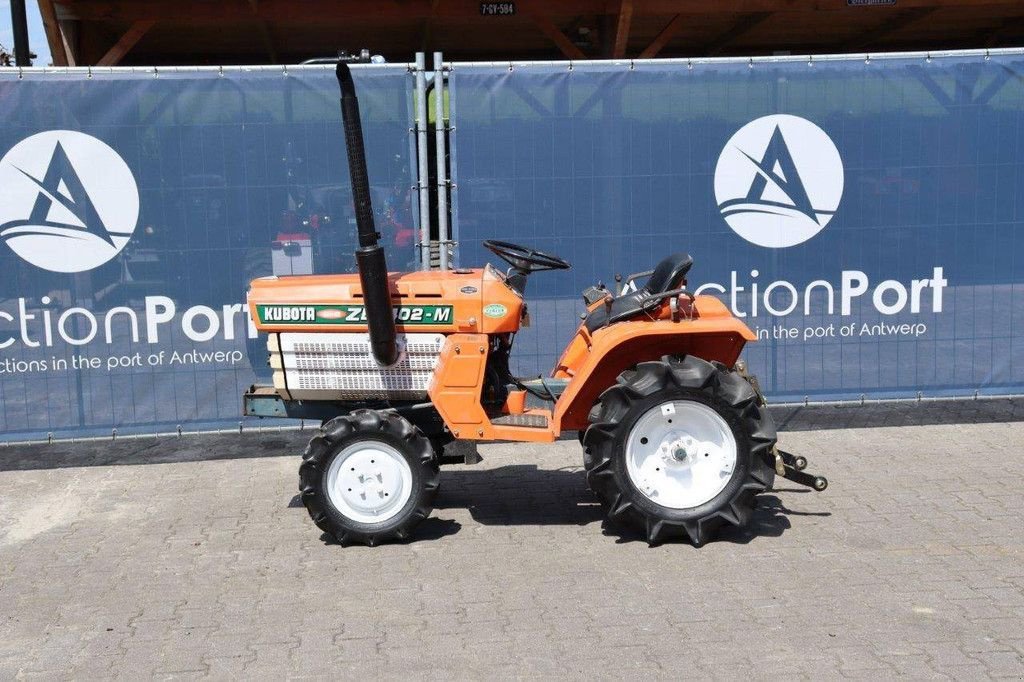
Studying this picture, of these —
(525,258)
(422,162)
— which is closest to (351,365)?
(525,258)

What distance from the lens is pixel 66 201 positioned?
280 inches

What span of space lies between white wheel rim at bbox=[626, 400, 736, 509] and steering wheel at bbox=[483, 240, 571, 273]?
3.31ft

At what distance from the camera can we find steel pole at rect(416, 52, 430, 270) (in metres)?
7.23

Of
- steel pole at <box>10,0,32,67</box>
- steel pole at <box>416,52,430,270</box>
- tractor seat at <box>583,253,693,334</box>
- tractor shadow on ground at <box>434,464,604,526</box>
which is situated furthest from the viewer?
steel pole at <box>10,0,32,67</box>

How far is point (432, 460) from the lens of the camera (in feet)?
18.1

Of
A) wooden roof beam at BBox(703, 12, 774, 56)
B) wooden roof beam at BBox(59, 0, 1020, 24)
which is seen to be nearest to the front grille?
wooden roof beam at BBox(59, 0, 1020, 24)

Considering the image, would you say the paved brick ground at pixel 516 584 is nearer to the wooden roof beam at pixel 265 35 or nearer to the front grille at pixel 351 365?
the front grille at pixel 351 365

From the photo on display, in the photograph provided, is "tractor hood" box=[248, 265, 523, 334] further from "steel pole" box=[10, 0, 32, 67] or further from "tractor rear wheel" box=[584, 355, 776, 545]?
"steel pole" box=[10, 0, 32, 67]

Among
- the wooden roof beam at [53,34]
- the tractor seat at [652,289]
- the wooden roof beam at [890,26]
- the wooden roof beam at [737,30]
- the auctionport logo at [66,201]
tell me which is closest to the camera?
the tractor seat at [652,289]

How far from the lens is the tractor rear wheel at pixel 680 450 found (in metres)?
5.39

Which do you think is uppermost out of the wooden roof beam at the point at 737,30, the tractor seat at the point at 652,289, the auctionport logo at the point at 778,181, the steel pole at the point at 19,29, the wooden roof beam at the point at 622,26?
the wooden roof beam at the point at 737,30

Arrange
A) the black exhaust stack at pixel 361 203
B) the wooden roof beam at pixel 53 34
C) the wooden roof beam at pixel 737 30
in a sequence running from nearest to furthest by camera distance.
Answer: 1. the black exhaust stack at pixel 361 203
2. the wooden roof beam at pixel 53 34
3. the wooden roof beam at pixel 737 30

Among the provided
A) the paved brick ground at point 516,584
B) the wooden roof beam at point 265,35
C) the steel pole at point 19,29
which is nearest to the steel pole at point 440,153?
the paved brick ground at point 516,584

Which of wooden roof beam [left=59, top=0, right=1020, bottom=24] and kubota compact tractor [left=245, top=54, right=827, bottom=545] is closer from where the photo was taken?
Answer: kubota compact tractor [left=245, top=54, right=827, bottom=545]
